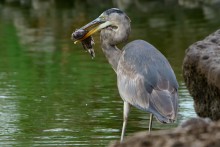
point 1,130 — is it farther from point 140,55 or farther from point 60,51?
point 60,51

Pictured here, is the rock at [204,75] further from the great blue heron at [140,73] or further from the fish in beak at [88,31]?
the fish in beak at [88,31]

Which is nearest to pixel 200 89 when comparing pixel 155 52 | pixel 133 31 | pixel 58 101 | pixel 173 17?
pixel 155 52

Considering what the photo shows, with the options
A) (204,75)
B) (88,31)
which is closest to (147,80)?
(204,75)

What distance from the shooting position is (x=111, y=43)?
31.6ft

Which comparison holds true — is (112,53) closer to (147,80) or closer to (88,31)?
(88,31)

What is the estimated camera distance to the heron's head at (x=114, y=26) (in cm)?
956

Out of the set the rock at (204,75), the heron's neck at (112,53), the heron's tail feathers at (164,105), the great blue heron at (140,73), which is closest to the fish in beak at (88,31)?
the great blue heron at (140,73)

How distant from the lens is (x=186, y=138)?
4062 millimetres

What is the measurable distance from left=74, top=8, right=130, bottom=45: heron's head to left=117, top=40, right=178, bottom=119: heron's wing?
422 millimetres

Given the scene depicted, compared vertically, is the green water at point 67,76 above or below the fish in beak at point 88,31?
below

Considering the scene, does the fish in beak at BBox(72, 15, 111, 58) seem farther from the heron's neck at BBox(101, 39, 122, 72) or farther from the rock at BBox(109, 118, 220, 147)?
the rock at BBox(109, 118, 220, 147)

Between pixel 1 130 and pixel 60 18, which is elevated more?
pixel 1 130

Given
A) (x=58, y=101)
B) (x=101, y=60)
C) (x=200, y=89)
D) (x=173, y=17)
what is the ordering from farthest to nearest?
(x=173, y=17) < (x=101, y=60) < (x=58, y=101) < (x=200, y=89)

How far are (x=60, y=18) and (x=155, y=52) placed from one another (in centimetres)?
1793
